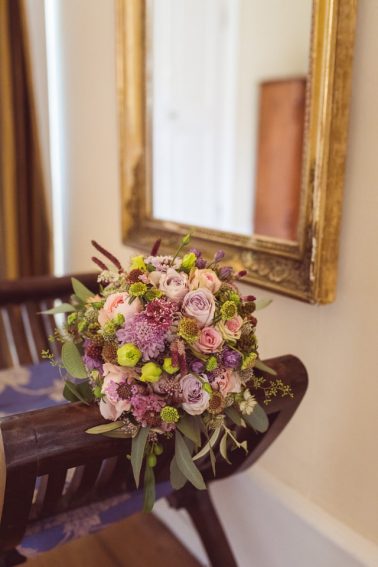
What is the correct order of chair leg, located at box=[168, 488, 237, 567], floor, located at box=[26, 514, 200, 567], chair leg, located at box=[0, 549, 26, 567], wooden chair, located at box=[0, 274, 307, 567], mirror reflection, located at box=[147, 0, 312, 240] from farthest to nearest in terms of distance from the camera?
floor, located at box=[26, 514, 200, 567]
mirror reflection, located at box=[147, 0, 312, 240]
chair leg, located at box=[168, 488, 237, 567]
chair leg, located at box=[0, 549, 26, 567]
wooden chair, located at box=[0, 274, 307, 567]

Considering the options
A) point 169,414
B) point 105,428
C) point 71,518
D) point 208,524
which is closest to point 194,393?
point 169,414

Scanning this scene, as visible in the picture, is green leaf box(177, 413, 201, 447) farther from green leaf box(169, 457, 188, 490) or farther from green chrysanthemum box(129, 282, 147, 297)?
green chrysanthemum box(129, 282, 147, 297)

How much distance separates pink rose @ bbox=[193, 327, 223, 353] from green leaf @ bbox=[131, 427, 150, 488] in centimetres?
16

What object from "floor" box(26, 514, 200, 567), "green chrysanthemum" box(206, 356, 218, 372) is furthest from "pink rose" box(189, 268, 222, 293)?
"floor" box(26, 514, 200, 567)

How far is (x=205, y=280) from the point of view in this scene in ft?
2.96

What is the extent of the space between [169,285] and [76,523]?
0.62 metres

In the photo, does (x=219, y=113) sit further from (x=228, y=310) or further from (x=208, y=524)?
(x=208, y=524)

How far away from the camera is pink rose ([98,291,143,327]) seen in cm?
87

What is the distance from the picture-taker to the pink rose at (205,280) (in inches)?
35.4

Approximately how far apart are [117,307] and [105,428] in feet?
0.64

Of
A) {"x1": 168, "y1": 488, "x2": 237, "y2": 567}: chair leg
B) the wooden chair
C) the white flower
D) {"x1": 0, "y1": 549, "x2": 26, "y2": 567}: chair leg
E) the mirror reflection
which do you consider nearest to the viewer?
the wooden chair

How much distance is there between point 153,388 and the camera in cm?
87

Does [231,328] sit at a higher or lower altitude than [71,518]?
higher

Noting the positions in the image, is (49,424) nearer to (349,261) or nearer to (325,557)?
(349,261)
